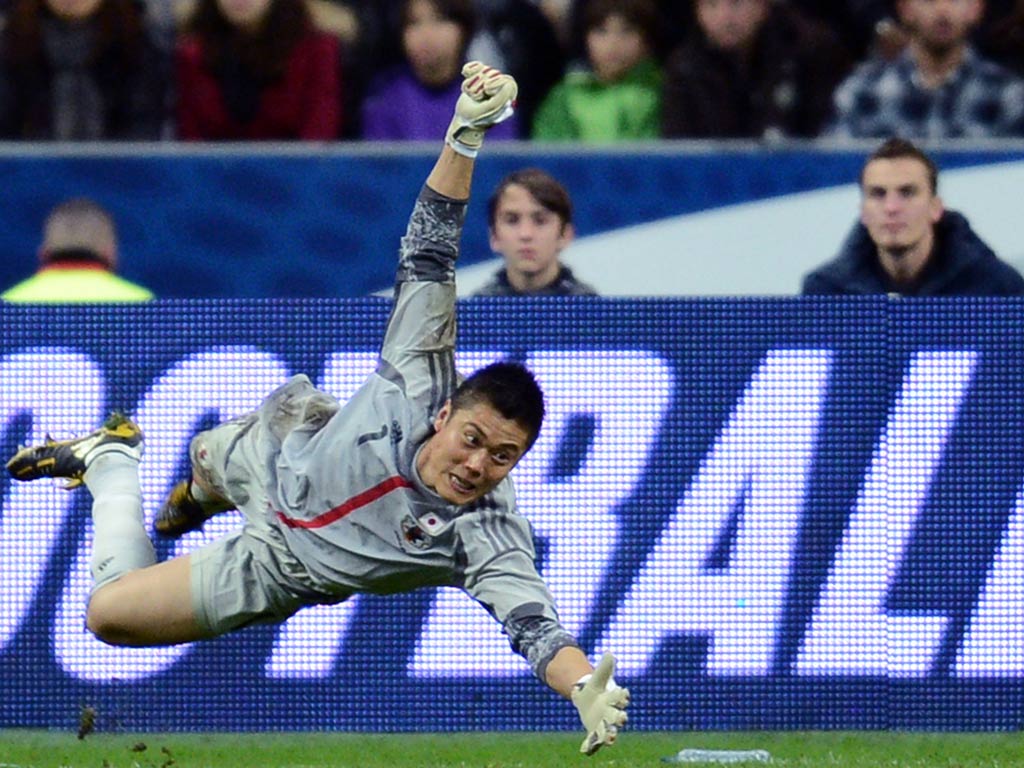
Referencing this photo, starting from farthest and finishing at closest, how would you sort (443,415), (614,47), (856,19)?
(856,19)
(614,47)
(443,415)

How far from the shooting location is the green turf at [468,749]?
777cm

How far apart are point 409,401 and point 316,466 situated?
346 millimetres

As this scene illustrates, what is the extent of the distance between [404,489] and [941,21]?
4.52 metres

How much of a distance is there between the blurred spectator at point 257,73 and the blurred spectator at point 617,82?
1.09m

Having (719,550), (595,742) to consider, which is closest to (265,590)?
(595,742)

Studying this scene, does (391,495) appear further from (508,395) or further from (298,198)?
(298,198)

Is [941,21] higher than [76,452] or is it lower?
higher

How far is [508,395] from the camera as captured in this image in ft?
21.0

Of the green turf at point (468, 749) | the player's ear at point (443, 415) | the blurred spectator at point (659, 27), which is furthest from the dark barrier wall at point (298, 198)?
the player's ear at point (443, 415)

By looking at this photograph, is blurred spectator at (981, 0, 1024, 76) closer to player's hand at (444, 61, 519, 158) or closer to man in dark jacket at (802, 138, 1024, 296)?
man in dark jacket at (802, 138, 1024, 296)

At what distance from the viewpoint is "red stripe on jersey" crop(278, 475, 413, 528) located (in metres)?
6.60

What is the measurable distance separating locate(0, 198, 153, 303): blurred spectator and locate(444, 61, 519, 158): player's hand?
3397mm

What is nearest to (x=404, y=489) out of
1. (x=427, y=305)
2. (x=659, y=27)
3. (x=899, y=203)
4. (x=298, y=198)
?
(x=427, y=305)

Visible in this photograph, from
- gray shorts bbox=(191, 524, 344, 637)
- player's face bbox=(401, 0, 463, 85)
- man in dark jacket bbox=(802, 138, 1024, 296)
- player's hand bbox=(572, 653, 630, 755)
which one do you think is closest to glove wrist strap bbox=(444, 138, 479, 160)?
gray shorts bbox=(191, 524, 344, 637)
